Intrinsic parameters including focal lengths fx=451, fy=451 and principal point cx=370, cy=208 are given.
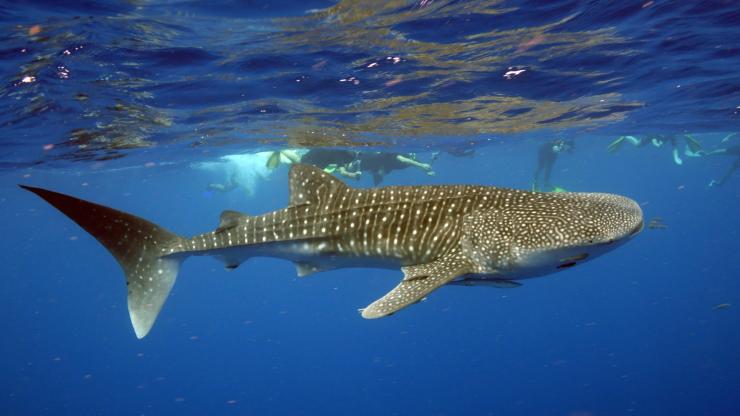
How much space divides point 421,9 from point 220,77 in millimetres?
6205

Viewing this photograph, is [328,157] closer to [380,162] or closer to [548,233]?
[380,162]

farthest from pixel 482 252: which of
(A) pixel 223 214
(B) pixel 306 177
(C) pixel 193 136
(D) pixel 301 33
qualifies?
(C) pixel 193 136

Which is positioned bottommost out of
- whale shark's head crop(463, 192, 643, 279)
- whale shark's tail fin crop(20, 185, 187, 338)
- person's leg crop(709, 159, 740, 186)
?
person's leg crop(709, 159, 740, 186)

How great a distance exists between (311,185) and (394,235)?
1.42 m

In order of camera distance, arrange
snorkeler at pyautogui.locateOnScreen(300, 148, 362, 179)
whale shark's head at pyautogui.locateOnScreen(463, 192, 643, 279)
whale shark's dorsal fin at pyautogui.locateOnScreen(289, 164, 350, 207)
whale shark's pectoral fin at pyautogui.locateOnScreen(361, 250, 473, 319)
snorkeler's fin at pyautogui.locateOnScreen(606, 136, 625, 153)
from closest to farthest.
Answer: whale shark's pectoral fin at pyautogui.locateOnScreen(361, 250, 473, 319)
whale shark's head at pyautogui.locateOnScreen(463, 192, 643, 279)
whale shark's dorsal fin at pyautogui.locateOnScreen(289, 164, 350, 207)
snorkeler's fin at pyautogui.locateOnScreen(606, 136, 625, 153)
snorkeler at pyautogui.locateOnScreen(300, 148, 362, 179)

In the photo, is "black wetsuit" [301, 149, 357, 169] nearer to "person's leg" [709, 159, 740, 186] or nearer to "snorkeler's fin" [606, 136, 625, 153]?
"snorkeler's fin" [606, 136, 625, 153]

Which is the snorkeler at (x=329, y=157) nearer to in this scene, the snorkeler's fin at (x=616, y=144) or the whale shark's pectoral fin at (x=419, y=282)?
the snorkeler's fin at (x=616, y=144)

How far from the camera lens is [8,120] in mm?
14570

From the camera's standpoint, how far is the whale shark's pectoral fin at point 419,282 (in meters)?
4.03

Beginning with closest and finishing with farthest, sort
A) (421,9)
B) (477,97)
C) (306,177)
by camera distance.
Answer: (306,177) → (421,9) → (477,97)

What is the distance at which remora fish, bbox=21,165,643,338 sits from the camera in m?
4.50

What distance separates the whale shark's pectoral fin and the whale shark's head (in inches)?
8.9

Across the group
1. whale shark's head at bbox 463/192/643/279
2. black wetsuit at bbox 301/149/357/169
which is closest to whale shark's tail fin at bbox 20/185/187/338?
whale shark's head at bbox 463/192/643/279

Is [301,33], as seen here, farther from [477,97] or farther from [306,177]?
[477,97]
